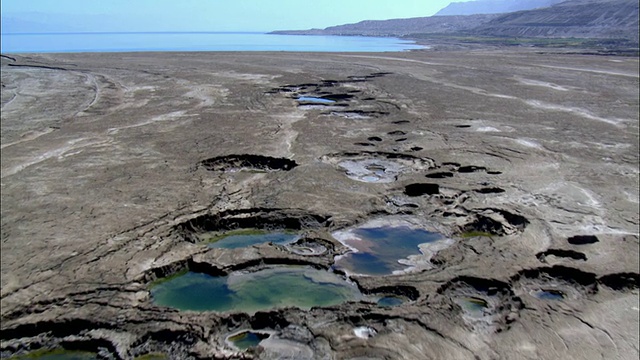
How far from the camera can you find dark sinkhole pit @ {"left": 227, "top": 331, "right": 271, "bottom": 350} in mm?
4910

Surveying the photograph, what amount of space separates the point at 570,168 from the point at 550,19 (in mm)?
92233

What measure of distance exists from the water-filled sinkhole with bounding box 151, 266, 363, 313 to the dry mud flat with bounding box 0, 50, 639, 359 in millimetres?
167

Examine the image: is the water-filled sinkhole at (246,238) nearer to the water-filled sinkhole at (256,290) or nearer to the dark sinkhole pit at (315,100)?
the water-filled sinkhole at (256,290)

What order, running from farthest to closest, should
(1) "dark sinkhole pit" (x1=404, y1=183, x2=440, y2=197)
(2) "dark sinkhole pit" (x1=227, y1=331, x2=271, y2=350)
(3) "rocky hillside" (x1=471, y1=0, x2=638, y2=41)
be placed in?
(3) "rocky hillside" (x1=471, y1=0, x2=638, y2=41) → (1) "dark sinkhole pit" (x1=404, y1=183, x2=440, y2=197) → (2) "dark sinkhole pit" (x1=227, y1=331, x2=271, y2=350)

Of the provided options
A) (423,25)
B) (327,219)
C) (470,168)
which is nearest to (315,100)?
(470,168)

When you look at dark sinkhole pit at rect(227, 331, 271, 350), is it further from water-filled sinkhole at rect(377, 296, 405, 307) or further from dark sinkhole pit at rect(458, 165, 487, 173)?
dark sinkhole pit at rect(458, 165, 487, 173)

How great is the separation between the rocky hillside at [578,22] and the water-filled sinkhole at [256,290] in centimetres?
7156

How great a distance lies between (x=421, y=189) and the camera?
356 inches

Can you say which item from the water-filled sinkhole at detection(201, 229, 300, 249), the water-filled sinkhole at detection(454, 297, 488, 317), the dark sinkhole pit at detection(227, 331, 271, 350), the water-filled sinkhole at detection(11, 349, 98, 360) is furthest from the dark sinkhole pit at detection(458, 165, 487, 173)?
the water-filled sinkhole at detection(11, 349, 98, 360)

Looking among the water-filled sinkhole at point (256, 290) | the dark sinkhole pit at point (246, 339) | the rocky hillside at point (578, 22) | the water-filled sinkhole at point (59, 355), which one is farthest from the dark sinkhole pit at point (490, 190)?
the rocky hillside at point (578, 22)

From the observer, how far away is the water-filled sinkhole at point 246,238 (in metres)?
7.09

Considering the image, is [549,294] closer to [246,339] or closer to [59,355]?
[246,339]

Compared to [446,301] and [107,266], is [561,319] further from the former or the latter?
[107,266]

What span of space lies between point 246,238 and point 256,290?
5.05 feet
